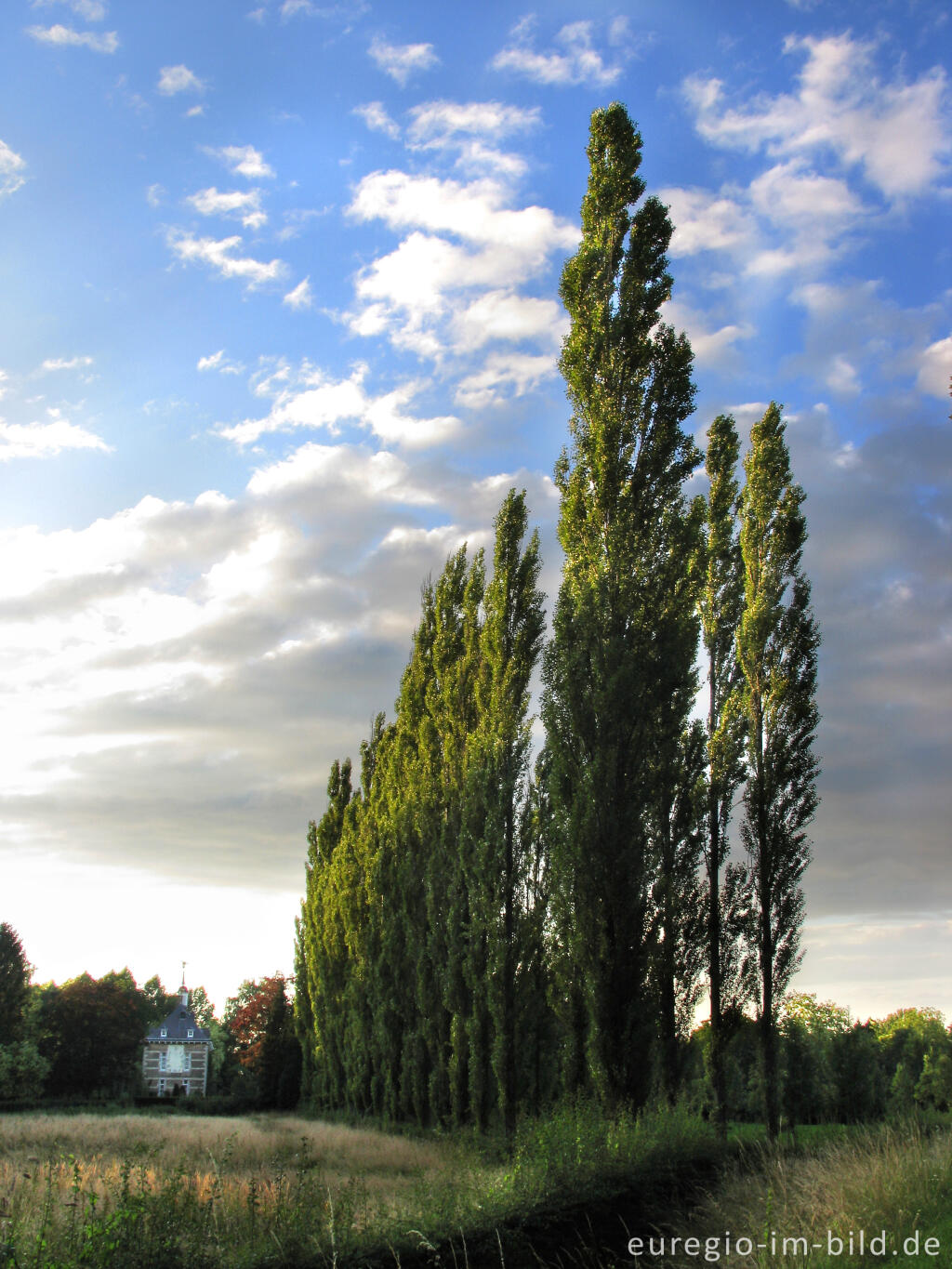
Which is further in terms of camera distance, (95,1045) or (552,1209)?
(95,1045)

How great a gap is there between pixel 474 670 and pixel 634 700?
26.2 feet

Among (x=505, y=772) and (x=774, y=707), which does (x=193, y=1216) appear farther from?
(x=774, y=707)

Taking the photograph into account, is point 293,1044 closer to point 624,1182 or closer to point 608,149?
point 624,1182

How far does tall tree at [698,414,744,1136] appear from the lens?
17531 millimetres

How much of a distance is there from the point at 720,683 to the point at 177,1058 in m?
53.3

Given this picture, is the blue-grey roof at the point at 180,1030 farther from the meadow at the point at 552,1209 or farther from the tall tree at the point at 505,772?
the meadow at the point at 552,1209

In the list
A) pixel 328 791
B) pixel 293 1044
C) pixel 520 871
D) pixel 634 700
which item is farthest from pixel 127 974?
pixel 634 700

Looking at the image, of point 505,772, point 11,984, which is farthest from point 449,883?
point 11,984

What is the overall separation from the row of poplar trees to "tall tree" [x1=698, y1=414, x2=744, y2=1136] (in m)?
0.05

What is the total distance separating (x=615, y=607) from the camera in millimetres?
13367

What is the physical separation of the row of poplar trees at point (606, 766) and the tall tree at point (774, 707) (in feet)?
0.17

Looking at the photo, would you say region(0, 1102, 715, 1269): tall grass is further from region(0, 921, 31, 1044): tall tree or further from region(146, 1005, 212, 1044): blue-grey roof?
region(146, 1005, 212, 1044): blue-grey roof

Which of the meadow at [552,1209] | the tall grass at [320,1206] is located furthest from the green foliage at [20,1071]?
the meadow at [552,1209]

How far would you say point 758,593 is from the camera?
67.4 feet
